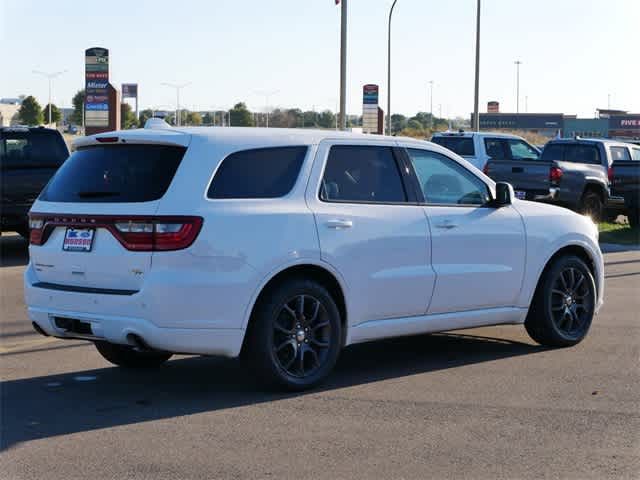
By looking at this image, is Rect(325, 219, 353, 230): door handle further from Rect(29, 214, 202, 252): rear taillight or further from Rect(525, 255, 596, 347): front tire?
Rect(525, 255, 596, 347): front tire

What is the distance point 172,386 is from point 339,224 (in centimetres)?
166

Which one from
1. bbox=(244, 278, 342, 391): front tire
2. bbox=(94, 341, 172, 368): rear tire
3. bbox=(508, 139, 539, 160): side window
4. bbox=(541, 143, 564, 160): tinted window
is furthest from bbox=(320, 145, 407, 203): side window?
bbox=(508, 139, 539, 160): side window

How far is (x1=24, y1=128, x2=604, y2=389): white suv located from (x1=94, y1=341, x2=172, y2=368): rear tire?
17mm

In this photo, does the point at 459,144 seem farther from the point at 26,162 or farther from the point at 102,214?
the point at 102,214

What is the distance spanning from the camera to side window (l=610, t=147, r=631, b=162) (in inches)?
977

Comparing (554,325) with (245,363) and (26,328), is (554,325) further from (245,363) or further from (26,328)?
(26,328)

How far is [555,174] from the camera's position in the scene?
71.9 feet

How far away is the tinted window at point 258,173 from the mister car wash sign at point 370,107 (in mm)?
44280

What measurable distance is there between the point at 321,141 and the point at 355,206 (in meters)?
0.54

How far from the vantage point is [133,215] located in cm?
700

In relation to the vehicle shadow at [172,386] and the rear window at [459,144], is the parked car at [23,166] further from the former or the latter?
the rear window at [459,144]

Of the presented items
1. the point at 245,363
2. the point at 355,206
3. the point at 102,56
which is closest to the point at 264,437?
the point at 245,363

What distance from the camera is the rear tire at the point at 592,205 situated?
23203mm

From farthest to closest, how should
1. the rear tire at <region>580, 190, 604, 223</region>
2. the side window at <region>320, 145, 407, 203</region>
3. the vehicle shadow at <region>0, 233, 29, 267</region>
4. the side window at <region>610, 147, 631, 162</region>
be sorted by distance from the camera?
the side window at <region>610, 147, 631, 162</region>, the rear tire at <region>580, 190, 604, 223</region>, the vehicle shadow at <region>0, 233, 29, 267</region>, the side window at <region>320, 145, 407, 203</region>
